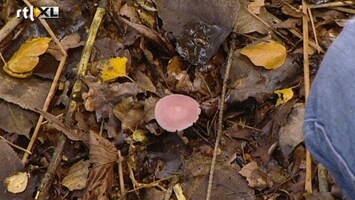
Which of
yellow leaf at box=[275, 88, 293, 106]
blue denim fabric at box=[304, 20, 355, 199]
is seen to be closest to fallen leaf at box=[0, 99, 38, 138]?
yellow leaf at box=[275, 88, 293, 106]

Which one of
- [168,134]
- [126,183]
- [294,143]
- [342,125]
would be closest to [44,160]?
[126,183]

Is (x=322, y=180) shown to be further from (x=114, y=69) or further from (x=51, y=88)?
(x=51, y=88)

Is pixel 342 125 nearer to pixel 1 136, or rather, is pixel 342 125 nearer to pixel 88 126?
pixel 88 126

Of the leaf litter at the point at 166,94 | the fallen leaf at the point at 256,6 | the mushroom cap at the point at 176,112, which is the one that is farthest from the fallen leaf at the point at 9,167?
the fallen leaf at the point at 256,6

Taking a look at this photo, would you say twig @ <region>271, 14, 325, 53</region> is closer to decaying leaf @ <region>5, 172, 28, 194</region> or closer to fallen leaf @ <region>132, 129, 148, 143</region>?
fallen leaf @ <region>132, 129, 148, 143</region>

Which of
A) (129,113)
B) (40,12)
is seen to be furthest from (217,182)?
(40,12)
